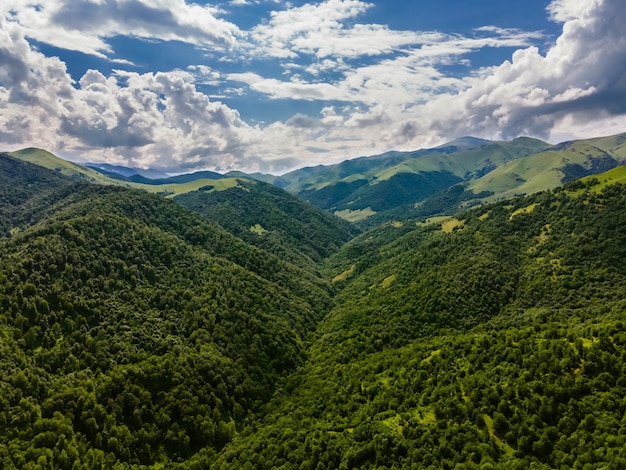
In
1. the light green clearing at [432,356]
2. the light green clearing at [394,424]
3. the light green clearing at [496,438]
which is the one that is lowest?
the light green clearing at [394,424]

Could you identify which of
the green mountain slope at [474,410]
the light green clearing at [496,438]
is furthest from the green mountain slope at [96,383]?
the light green clearing at [496,438]

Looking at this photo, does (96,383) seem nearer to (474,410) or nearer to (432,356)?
(432,356)

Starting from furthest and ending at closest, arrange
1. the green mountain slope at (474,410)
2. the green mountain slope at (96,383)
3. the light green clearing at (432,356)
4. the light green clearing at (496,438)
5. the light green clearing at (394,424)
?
the light green clearing at (432,356), the green mountain slope at (96,383), the light green clearing at (394,424), the light green clearing at (496,438), the green mountain slope at (474,410)

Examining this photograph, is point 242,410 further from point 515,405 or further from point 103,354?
point 515,405

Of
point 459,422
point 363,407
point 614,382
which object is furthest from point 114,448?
point 614,382

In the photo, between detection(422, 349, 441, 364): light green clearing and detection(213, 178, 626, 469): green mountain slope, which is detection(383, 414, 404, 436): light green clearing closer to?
detection(213, 178, 626, 469): green mountain slope

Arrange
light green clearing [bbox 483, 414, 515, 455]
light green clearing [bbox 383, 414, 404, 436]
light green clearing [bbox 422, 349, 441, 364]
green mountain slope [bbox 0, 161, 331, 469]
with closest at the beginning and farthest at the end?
light green clearing [bbox 483, 414, 515, 455] < light green clearing [bbox 383, 414, 404, 436] < green mountain slope [bbox 0, 161, 331, 469] < light green clearing [bbox 422, 349, 441, 364]

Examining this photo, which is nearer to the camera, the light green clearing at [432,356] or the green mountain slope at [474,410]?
the green mountain slope at [474,410]

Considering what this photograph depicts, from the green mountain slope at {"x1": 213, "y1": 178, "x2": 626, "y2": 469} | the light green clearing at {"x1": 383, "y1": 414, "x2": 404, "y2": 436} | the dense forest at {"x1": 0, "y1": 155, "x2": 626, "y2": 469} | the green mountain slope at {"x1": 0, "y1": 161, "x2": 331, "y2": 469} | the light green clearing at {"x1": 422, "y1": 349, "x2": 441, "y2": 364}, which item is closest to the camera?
the green mountain slope at {"x1": 213, "y1": 178, "x2": 626, "y2": 469}

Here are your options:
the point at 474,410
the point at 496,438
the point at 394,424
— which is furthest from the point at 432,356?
the point at 496,438

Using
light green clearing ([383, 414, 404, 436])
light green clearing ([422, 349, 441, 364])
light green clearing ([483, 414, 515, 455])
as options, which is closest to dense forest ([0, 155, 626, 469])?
light green clearing ([483, 414, 515, 455])

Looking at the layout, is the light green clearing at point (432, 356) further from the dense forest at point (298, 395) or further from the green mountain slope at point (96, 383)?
the green mountain slope at point (96, 383)
